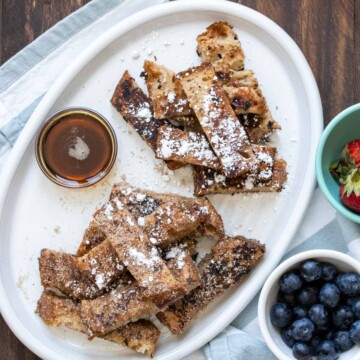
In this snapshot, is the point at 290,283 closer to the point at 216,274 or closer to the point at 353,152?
the point at 216,274

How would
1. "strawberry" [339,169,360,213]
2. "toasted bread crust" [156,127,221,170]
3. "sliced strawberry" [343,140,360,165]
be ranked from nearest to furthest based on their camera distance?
"strawberry" [339,169,360,213] < "sliced strawberry" [343,140,360,165] < "toasted bread crust" [156,127,221,170]

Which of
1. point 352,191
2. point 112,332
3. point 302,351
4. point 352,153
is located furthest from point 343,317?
point 112,332

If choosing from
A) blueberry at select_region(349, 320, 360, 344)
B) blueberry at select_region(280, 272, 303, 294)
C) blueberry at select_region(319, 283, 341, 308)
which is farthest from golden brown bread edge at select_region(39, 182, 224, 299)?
blueberry at select_region(349, 320, 360, 344)

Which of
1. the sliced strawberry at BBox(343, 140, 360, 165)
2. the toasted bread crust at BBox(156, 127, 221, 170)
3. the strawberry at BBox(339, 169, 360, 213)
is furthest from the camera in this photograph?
the toasted bread crust at BBox(156, 127, 221, 170)

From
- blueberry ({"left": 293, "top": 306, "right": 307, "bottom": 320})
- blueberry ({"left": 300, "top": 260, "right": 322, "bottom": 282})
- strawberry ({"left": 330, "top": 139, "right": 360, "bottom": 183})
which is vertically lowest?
blueberry ({"left": 293, "top": 306, "right": 307, "bottom": 320})

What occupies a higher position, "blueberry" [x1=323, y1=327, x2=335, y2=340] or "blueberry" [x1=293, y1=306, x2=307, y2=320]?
"blueberry" [x1=293, y1=306, x2=307, y2=320]

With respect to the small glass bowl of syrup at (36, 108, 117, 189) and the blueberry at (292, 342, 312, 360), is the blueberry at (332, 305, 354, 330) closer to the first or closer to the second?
the blueberry at (292, 342, 312, 360)

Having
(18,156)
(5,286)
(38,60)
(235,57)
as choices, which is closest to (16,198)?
(18,156)
